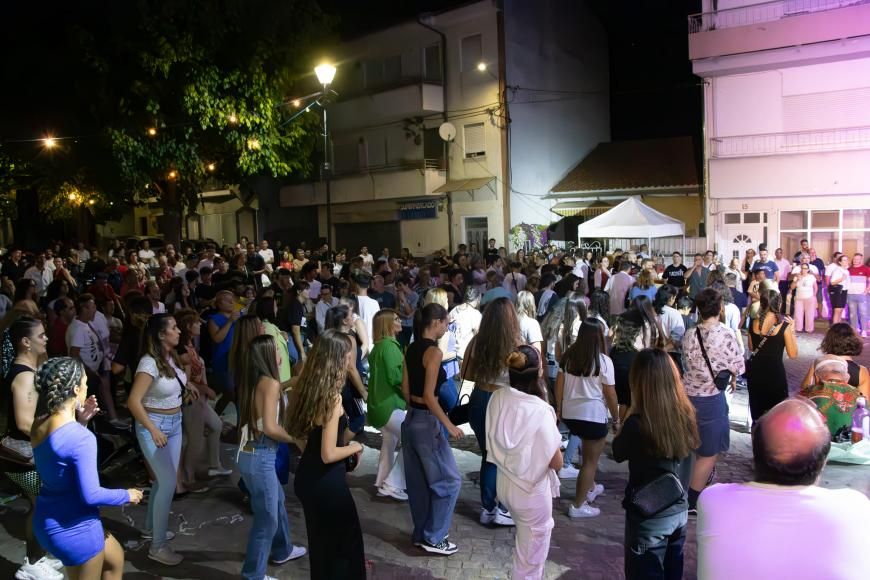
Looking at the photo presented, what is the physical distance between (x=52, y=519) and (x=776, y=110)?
64.6 ft

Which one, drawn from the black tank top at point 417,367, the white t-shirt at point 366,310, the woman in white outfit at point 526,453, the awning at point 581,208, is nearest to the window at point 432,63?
the awning at point 581,208

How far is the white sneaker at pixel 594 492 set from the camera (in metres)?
6.30

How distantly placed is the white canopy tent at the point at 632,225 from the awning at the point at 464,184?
31.4 ft

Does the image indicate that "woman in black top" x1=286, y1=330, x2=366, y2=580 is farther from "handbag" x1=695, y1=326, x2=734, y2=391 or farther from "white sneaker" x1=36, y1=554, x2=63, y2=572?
"handbag" x1=695, y1=326, x2=734, y2=391

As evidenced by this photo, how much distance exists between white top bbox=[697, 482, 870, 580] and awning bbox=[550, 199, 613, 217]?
2299 centimetres

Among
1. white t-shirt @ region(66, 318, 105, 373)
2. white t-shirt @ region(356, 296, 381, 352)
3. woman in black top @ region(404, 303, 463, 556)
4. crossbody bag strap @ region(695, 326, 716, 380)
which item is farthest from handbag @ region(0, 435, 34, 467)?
crossbody bag strap @ region(695, 326, 716, 380)

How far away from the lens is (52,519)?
381 centimetres

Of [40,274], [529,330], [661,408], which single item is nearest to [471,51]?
[40,274]

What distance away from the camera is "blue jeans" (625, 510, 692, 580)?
4105mm

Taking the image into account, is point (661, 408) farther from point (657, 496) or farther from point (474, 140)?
point (474, 140)

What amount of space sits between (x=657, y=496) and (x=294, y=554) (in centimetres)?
278

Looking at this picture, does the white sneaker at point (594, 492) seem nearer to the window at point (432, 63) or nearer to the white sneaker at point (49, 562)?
the white sneaker at point (49, 562)

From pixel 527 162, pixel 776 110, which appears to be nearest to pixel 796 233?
pixel 776 110

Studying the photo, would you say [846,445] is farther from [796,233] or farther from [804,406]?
[796,233]
